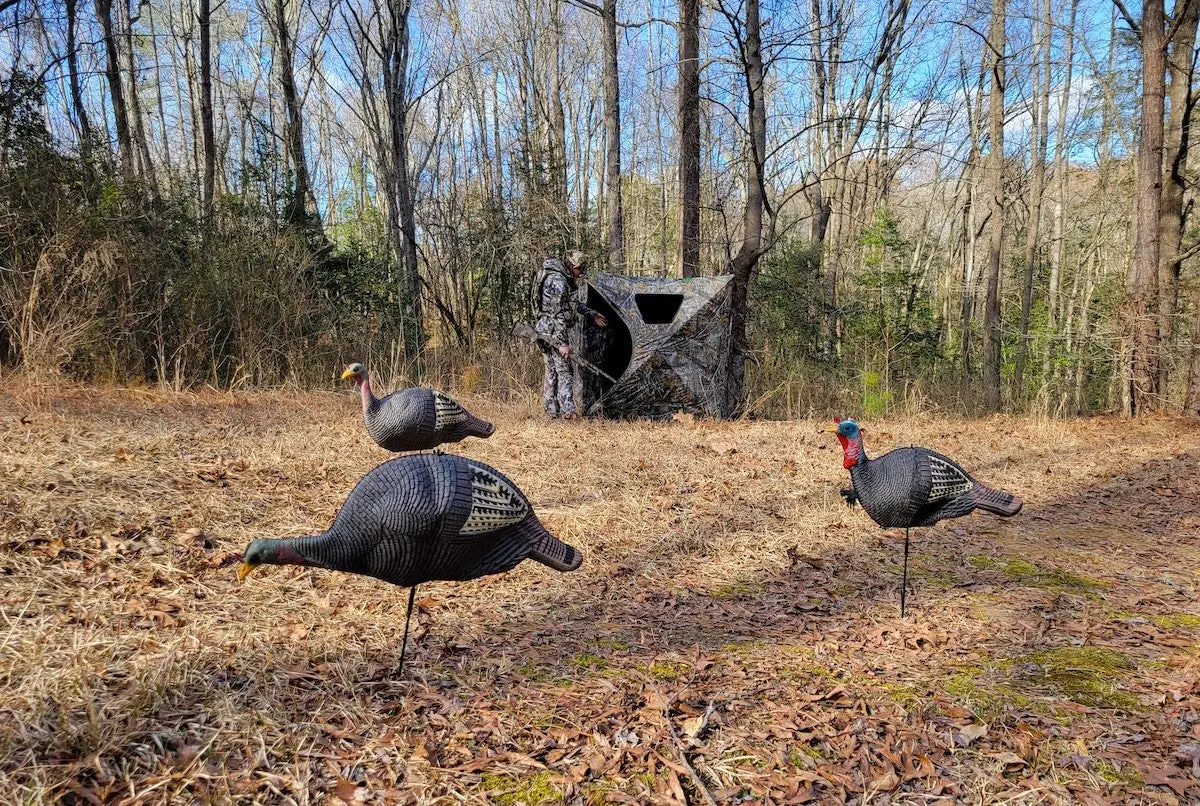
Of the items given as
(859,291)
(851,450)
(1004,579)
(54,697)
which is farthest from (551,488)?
(859,291)

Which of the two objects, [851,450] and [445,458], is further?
[851,450]

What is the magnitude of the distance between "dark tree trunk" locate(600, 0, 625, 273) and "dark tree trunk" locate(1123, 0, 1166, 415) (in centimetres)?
711

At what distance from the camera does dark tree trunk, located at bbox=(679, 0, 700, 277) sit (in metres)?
10.0

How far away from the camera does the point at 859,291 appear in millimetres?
17031

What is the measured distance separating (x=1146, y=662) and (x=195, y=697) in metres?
3.70

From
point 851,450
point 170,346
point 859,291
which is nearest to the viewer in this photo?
point 851,450

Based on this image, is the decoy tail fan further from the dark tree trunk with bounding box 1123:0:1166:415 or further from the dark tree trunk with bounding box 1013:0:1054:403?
the dark tree trunk with bounding box 1013:0:1054:403

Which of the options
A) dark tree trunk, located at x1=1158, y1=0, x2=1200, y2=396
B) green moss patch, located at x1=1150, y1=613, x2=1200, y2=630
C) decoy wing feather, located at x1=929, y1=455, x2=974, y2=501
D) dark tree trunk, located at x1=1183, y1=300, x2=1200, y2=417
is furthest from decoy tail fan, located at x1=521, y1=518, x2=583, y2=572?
dark tree trunk, located at x1=1158, y1=0, x2=1200, y2=396

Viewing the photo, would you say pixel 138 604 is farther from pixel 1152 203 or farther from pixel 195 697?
pixel 1152 203

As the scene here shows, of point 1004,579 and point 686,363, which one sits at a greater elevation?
point 686,363

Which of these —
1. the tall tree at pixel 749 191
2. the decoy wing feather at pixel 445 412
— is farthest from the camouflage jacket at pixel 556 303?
the decoy wing feather at pixel 445 412

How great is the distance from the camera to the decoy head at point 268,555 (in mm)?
2156

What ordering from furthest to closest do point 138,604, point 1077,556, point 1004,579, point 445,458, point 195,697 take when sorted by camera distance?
point 1077,556
point 1004,579
point 138,604
point 445,458
point 195,697

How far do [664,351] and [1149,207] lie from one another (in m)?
6.71
